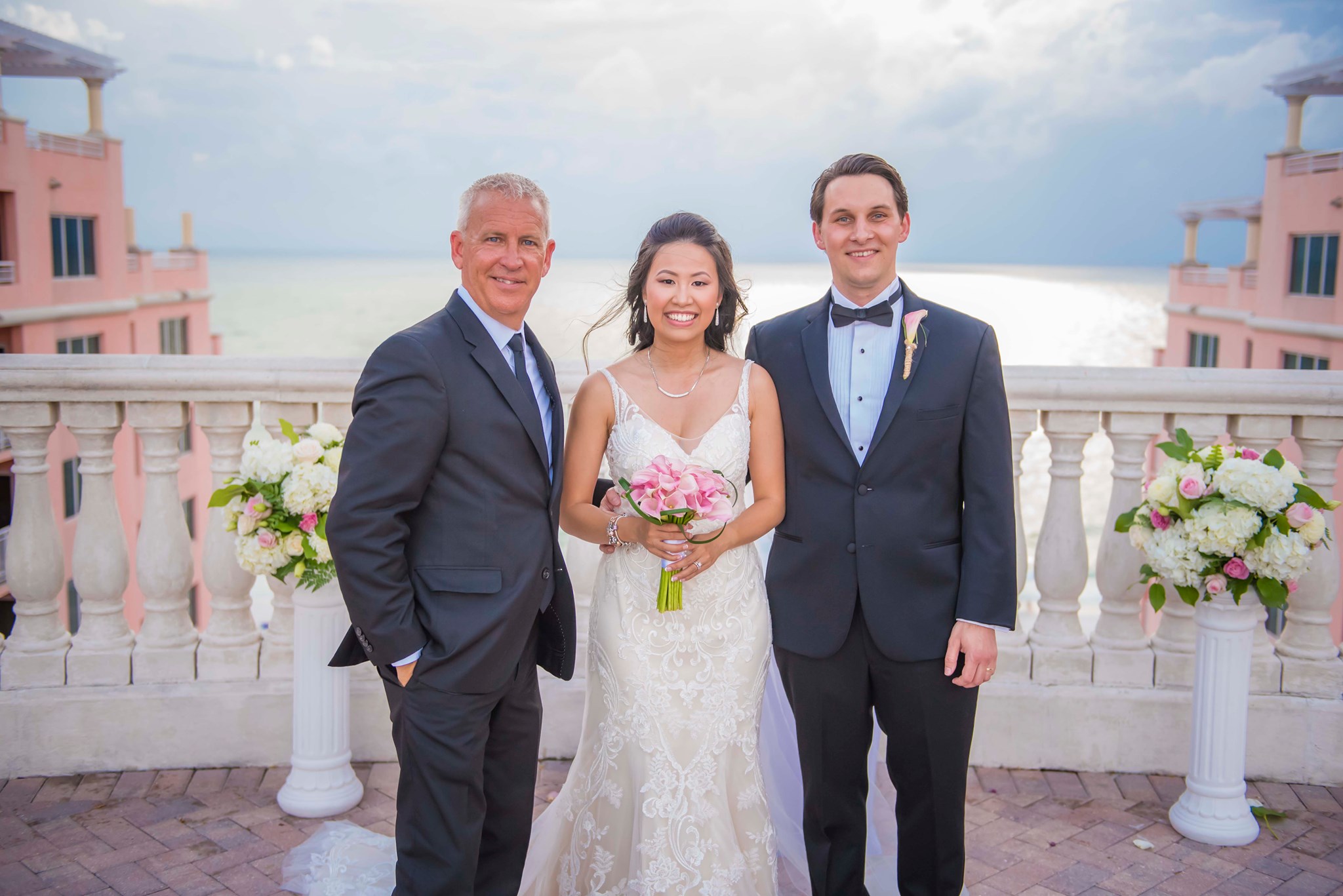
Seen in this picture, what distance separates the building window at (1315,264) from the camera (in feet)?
102

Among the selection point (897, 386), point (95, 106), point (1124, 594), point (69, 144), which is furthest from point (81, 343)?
point (897, 386)

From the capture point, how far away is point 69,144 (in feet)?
98.6

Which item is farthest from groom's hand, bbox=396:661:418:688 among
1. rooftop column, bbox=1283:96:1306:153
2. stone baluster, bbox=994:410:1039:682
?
rooftop column, bbox=1283:96:1306:153

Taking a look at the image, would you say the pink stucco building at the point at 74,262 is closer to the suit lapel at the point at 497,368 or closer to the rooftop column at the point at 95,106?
the rooftop column at the point at 95,106

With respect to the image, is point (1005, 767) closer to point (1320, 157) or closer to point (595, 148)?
point (1320, 157)

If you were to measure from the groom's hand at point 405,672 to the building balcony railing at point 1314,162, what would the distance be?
117 ft

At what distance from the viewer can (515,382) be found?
290cm

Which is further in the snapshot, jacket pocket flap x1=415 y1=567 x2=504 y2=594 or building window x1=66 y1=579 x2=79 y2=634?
building window x1=66 y1=579 x2=79 y2=634

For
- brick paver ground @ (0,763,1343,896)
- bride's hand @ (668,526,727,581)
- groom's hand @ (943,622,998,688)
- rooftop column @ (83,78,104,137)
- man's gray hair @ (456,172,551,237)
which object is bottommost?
brick paver ground @ (0,763,1343,896)

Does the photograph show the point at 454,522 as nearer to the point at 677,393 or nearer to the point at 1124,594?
the point at 677,393

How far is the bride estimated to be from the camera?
3.31 meters

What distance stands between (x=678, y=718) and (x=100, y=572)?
2.82m

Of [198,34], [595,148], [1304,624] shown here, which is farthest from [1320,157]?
[198,34]

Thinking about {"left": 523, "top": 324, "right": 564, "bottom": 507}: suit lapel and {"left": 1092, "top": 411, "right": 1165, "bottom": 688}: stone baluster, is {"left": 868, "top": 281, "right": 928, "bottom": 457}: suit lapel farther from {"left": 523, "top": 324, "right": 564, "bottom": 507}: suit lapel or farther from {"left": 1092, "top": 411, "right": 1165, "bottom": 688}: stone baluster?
{"left": 1092, "top": 411, "right": 1165, "bottom": 688}: stone baluster
